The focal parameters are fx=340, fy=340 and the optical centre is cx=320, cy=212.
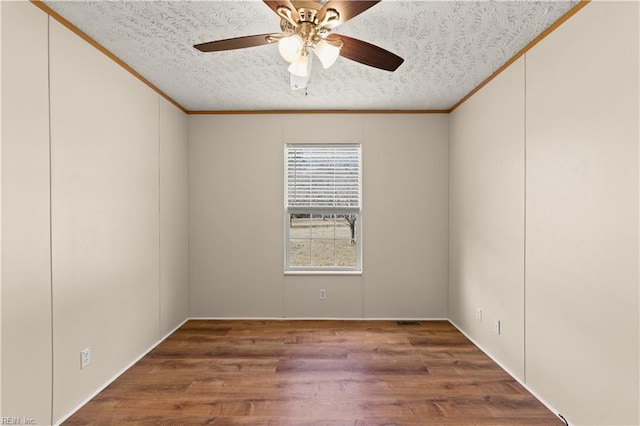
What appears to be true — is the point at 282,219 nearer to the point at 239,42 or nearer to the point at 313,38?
the point at 239,42

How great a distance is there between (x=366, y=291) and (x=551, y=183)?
96.3 inches

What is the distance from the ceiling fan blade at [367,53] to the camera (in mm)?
1848

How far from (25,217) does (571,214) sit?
3.20 meters

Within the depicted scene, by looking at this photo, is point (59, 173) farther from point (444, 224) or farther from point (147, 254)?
point (444, 224)

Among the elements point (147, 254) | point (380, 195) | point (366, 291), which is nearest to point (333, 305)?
point (366, 291)

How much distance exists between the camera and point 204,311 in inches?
166

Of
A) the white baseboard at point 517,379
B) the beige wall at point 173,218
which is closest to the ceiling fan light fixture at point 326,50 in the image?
the beige wall at point 173,218

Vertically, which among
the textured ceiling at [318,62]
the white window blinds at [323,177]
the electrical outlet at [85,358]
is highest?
the textured ceiling at [318,62]

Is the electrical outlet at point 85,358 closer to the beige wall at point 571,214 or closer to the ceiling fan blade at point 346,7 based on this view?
the ceiling fan blade at point 346,7

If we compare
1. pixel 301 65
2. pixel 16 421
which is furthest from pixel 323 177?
pixel 16 421

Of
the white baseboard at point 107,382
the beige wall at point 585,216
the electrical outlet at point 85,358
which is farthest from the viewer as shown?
the electrical outlet at point 85,358

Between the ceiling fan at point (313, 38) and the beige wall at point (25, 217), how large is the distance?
39.0 inches

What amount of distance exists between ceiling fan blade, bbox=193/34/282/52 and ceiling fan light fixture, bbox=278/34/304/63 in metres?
0.09

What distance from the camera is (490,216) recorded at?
311 centimetres
